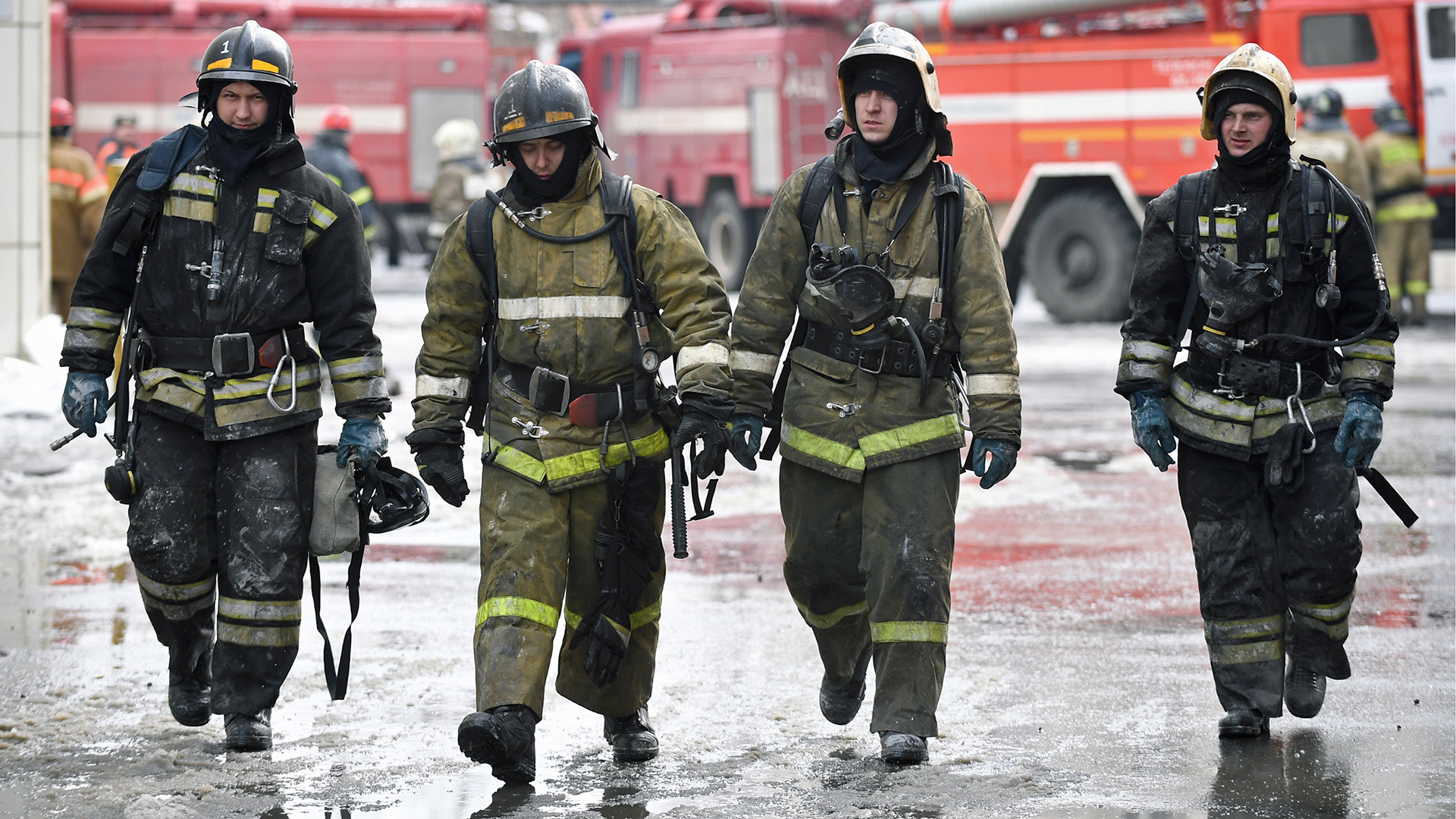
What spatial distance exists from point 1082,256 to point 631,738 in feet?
39.7

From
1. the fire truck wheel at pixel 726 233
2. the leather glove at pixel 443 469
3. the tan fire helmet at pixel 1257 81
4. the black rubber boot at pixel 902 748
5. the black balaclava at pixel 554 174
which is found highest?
the fire truck wheel at pixel 726 233

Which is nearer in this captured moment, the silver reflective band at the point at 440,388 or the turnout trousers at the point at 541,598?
the turnout trousers at the point at 541,598

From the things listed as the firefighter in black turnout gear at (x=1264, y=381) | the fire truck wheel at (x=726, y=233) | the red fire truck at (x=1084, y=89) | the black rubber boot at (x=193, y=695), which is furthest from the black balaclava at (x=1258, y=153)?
the fire truck wheel at (x=726, y=233)

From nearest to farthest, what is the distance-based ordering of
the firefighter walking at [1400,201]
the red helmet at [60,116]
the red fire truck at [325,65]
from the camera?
the red helmet at [60,116] → the firefighter walking at [1400,201] → the red fire truck at [325,65]

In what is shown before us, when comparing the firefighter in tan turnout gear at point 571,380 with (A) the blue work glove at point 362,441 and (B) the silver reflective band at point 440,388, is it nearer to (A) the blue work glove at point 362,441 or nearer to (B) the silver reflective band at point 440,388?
(B) the silver reflective band at point 440,388

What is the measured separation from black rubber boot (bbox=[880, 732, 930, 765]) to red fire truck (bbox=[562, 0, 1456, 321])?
11.5 m

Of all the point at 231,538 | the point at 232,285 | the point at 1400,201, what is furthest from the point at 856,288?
the point at 1400,201

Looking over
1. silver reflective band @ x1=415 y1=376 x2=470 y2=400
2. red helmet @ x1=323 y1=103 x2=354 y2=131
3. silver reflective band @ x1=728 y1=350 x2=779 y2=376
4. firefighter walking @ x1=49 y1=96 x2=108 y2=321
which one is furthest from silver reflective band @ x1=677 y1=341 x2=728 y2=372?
firefighter walking @ x1=49 y1=96 x2=108 y2=321

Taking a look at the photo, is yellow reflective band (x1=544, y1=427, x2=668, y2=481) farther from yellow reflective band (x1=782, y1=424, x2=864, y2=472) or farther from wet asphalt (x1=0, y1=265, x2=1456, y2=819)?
wet asphalt (x1=0, y1=265, x2=1456, y2=819)

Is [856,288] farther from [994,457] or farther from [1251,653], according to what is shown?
[1251,653]

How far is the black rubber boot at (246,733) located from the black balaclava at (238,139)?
1400 mm

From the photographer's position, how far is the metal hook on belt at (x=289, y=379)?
4.75 metres

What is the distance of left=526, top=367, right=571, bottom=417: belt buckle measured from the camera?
4.57 metres

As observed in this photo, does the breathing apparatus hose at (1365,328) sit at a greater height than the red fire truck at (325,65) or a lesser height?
lesser
